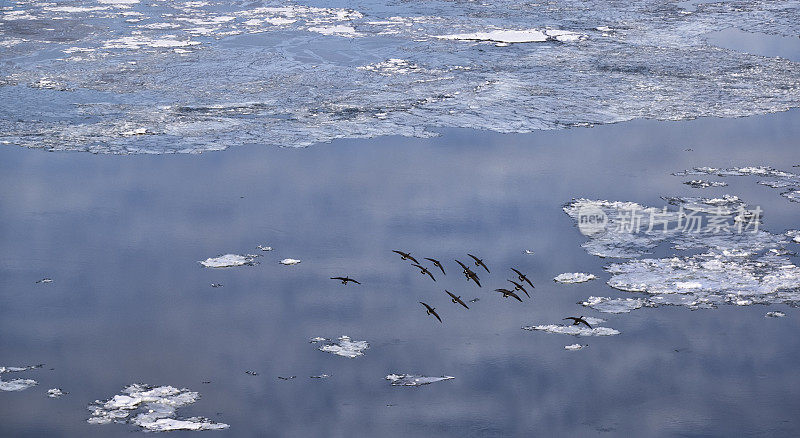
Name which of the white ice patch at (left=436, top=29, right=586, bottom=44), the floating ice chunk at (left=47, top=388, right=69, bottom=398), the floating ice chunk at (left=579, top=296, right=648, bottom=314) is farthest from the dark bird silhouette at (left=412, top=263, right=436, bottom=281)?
the white ice patch at (left=436, top=29, right=586, bottom=44)

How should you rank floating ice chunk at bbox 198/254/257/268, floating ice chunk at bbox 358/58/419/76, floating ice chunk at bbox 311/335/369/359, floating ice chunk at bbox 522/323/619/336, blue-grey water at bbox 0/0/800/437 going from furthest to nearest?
1. floating ice chunk at bbox 358/58/419/76
2. floating ice chunk at bbox 198/254/257/268
3. floating ice chunk at bbox 522/323/619/336
4. floating ice chunk at bbox 311/335/369/359
5. blue-grey water at bbox 0/0/800/437

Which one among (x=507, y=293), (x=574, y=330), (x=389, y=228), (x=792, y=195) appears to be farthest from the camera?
(x=792, y=195)

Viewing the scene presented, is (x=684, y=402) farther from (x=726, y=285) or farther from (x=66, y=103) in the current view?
(x=66, y=103)

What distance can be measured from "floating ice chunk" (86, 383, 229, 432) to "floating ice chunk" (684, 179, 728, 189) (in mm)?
3784

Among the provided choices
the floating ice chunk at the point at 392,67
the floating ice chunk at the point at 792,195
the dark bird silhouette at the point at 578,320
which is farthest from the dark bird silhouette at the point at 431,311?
the floating ice chunk at the point at 392,67

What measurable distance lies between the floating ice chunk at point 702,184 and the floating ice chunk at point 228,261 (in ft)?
9.78

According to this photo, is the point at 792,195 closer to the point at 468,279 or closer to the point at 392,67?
the point at 468,279

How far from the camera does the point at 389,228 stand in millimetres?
5945

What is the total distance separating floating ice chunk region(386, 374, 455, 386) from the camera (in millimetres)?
4324

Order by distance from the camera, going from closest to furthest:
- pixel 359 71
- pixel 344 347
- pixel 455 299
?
1. pixel 344 347
2. pixel 455 299
3. pixel 359 71

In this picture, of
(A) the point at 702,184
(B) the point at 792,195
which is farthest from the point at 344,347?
(B) the point at 792,195

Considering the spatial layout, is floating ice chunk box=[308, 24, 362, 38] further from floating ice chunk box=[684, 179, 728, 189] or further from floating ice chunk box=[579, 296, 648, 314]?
floating ice chunk box=[579, 296, 648, 314]

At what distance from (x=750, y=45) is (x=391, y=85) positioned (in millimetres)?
3998

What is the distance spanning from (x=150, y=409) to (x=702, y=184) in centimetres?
405
